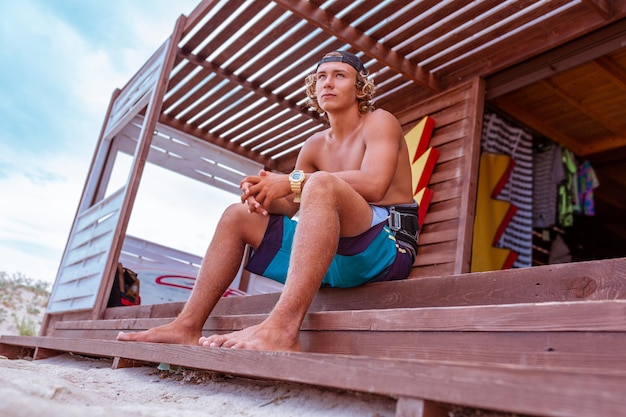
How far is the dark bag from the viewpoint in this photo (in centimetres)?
468

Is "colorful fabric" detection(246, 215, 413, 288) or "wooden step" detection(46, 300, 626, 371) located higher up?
"colorful fabric" detection(246, 215, 413, 288)

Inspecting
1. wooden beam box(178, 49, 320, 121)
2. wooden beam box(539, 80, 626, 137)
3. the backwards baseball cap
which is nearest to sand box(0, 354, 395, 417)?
the backwards baseball cap

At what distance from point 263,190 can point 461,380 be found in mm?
1367

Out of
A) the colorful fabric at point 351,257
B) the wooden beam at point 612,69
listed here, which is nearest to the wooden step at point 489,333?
the colorful fabric at point 351,257

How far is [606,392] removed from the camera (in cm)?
67

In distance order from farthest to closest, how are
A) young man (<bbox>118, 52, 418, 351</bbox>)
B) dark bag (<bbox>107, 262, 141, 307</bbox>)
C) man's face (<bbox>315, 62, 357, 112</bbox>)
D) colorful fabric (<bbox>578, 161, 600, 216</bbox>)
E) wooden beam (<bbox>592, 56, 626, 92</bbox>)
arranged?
colorful fabric (<bbox>578, 161, 600, 216</bbox>) → dark bag (<bbox>107, 262, 141, 307</bbox>) → wooden beam (<bbox>592, 56, 626, 92</bbox>) → man's face (<bbox>315, 62, 357, 112</bbox>) → young man (<bbox>118, 52, 418, 351</bbox>)

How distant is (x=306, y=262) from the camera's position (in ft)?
5.20

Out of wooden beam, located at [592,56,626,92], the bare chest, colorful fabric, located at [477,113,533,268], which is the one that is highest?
wooden beam, located at [592,56,626,92]

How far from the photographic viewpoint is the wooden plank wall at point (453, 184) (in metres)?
4.37

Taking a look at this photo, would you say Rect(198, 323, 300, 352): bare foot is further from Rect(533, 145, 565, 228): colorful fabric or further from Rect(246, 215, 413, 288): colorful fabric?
Rect(533, 145, 565, 228): colorful fabric

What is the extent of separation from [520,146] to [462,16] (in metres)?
2.02

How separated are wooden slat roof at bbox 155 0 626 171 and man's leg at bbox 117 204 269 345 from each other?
2292mm

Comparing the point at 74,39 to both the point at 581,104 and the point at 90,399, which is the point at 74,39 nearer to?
the point at 581,104

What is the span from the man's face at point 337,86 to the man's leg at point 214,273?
66 centimetres
